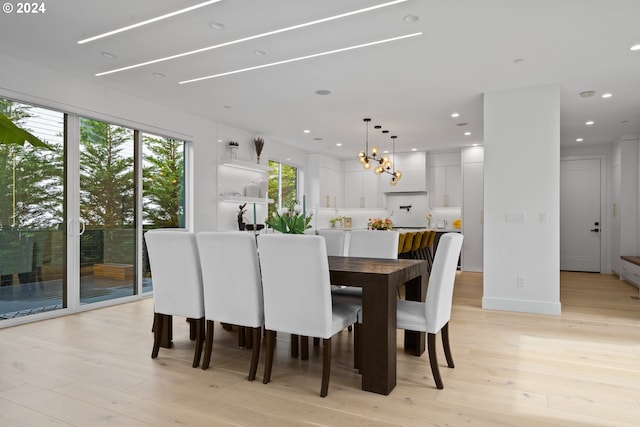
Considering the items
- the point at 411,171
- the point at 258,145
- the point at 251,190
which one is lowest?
the point at 251,190

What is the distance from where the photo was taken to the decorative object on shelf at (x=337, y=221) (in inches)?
391

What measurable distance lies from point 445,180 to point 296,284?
23.6ft

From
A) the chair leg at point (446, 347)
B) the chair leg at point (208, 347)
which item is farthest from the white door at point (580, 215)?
the chair leg at point (208, 347)

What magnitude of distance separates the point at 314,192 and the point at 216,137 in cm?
301

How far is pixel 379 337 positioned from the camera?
7.97ft

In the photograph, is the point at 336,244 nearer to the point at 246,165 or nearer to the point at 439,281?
the point at 439,281

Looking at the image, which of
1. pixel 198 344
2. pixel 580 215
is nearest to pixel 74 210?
pixel 198 344

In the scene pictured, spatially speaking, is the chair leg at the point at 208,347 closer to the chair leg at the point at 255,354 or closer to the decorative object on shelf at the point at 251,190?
the chair leg at the point at 255,354

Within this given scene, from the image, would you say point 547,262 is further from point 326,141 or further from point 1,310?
point 1,310

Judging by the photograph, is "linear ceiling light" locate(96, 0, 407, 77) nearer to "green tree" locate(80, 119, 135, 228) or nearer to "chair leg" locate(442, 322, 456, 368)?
"green tree" locate(80, 119, 135, 228)

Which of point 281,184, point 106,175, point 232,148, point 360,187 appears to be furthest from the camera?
point 360,187

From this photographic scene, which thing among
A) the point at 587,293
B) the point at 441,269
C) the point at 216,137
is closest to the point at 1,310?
the point at 216,137

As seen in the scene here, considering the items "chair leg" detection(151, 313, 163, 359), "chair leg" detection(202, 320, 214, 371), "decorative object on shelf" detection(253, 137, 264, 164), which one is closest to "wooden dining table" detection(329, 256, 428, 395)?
"chair leg" detection(202, 320, 214, 371)

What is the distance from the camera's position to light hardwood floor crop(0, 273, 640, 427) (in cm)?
214
